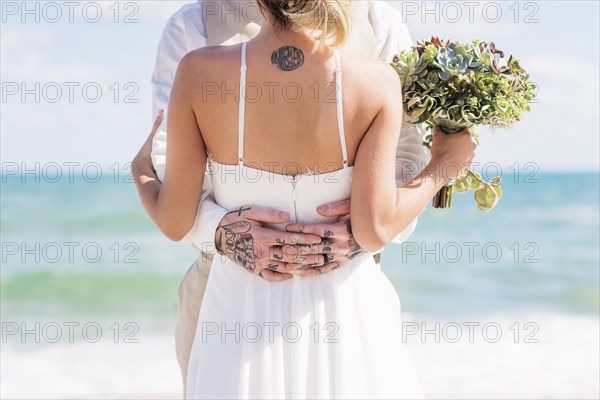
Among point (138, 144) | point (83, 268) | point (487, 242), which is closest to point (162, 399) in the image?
point (83, 268)

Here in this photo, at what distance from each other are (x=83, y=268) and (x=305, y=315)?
14084mm

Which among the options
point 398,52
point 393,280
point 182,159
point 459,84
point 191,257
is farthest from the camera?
point 191,257

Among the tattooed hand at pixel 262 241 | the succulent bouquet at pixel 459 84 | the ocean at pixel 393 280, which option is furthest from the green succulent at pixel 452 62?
the ocean at pixel 393 280

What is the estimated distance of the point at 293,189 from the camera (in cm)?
292

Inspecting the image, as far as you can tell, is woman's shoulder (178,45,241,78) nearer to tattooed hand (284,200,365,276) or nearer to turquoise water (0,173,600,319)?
tattooed hand (284,200,365,276)

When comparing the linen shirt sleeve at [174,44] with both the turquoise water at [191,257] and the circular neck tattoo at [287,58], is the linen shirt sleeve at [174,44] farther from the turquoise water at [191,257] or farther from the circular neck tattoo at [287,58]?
the turquoise water at [191,257]

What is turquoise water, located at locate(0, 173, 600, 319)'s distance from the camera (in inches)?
571

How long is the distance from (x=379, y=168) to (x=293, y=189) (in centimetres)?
33

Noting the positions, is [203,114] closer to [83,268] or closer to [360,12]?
[360,12]

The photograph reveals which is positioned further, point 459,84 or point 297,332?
point 459,84

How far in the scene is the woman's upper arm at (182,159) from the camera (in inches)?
110

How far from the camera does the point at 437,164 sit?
10.6ft

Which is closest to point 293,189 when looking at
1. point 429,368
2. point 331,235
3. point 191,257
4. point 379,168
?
point 331,235

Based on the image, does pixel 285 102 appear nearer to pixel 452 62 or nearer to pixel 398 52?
pixel 452 62
